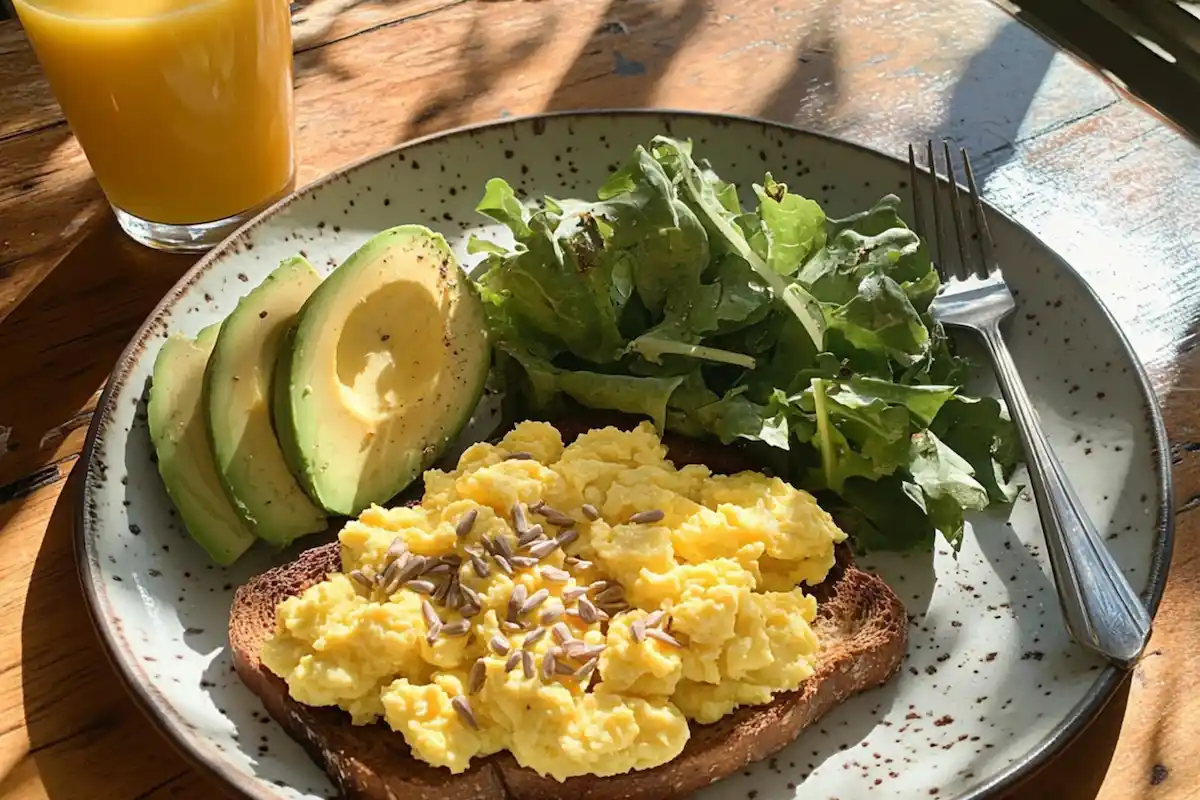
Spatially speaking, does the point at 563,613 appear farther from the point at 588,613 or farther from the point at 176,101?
the point at 176,101

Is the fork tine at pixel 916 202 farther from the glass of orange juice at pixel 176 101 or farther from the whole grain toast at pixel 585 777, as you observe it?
the glass of orange juice at pixel 176 101

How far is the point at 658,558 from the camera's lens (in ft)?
4.36

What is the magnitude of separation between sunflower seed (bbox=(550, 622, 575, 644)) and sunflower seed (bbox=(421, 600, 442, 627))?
0.14 m

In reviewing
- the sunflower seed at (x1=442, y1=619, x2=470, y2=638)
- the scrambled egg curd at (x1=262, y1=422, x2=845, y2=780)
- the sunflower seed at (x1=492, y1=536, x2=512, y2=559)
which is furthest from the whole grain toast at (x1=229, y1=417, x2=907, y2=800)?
the sunflower seed at (x1=492, y1=536, x2=512, y2=559)

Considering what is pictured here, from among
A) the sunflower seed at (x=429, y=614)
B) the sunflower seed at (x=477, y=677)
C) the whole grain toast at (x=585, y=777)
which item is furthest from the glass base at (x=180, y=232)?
the sunflower seed at (x=477, y=677)

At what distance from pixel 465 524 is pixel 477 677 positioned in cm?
20

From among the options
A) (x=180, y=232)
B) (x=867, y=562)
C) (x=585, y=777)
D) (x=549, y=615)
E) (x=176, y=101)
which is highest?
(x=176, y=101)

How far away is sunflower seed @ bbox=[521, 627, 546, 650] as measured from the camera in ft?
4.14

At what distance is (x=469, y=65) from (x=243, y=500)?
138cm

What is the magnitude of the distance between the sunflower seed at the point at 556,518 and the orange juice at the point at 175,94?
1.01 metres

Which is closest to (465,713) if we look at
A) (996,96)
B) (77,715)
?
(77,715)

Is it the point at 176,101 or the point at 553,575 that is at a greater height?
the point at 176,101

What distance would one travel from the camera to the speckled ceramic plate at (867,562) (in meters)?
1.29

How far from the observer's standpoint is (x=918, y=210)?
189 centimetres
